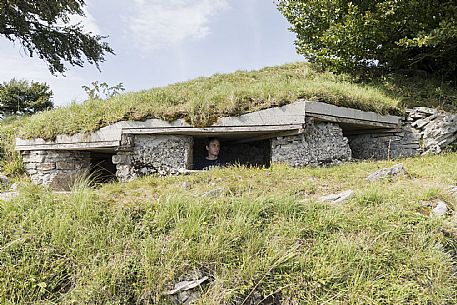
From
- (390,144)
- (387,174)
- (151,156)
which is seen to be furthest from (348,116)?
(151,156)

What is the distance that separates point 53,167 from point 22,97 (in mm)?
9031

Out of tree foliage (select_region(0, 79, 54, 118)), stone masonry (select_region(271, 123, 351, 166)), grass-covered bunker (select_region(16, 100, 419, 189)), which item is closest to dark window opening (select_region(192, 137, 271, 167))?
grass-covered bunker (select_region(16, 100, 419, 189))

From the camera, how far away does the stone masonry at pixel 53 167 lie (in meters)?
7.87

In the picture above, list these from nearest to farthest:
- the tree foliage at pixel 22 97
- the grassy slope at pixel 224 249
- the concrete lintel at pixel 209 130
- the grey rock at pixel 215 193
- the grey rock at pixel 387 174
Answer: the grassy slope at pixel 224 249
the grey rock at pixel 215 193
the grey rock at pixel 387 174
the concrete lintel at pixel 209 130
the tree foliage at pixel 22 97

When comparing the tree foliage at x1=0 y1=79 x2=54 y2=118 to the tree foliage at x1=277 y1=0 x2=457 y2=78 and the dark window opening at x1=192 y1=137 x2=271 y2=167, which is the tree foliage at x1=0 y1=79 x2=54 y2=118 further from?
the tree foliage at x1=277 y1=0 x2=457 y2=78

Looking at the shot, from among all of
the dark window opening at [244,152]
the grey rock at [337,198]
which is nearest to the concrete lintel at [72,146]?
the dark window opening at [244,152]

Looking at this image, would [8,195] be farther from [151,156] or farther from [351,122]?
[351,122]

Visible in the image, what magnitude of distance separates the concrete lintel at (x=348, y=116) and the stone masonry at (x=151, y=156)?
2879 mm

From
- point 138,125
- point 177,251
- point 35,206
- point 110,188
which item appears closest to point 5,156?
point 138,125

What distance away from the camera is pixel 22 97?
1499 centimetres

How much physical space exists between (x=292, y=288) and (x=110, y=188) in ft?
11.1

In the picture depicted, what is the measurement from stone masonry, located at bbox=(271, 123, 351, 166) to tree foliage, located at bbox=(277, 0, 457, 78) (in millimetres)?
3080

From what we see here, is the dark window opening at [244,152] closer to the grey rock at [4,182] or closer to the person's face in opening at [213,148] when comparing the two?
the person's face in opening at [213,148]

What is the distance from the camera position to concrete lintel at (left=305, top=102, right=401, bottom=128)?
7238mm
